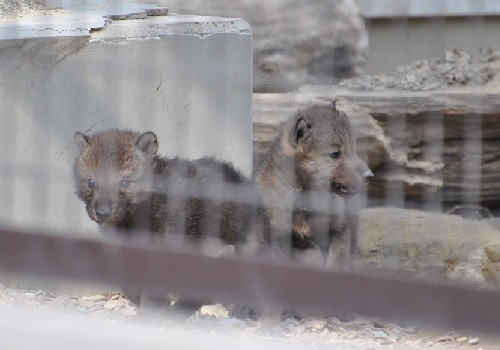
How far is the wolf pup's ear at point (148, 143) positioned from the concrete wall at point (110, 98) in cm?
41

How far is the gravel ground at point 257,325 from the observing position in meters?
4.04

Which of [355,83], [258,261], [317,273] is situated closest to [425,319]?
[317,273]

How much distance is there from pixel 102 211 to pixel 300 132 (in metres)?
1.10

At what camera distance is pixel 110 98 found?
4.68 meters

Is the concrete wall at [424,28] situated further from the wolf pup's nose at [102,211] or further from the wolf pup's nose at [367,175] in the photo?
the wolf pup's nose at [102,211]

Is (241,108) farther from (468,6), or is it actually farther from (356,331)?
(468,6)

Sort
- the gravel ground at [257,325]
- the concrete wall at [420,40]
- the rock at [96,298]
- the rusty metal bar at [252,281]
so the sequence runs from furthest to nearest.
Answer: the rock at [96,298], the concrete wall at [420,40], the gravel ground at [257,325], the rusty metal bar at [252,281]

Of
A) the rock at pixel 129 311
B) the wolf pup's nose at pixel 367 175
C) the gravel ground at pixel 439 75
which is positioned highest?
the gravel ground at pixel 439 75

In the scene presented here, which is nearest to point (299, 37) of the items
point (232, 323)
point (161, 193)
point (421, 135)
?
point (421, 135)

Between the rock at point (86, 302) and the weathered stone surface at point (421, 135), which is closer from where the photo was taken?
the rock at point (86, 302)

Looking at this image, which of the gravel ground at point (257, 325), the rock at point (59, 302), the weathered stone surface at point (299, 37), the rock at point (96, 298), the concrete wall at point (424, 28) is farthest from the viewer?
the weathered stone surface at point (299, 37)

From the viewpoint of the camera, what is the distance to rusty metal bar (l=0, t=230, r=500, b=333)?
2.19 meters

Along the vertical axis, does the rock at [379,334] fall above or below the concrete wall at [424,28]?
below

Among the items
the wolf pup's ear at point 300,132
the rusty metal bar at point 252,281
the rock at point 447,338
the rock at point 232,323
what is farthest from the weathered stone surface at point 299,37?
the rusty metal bar at point 252,281
